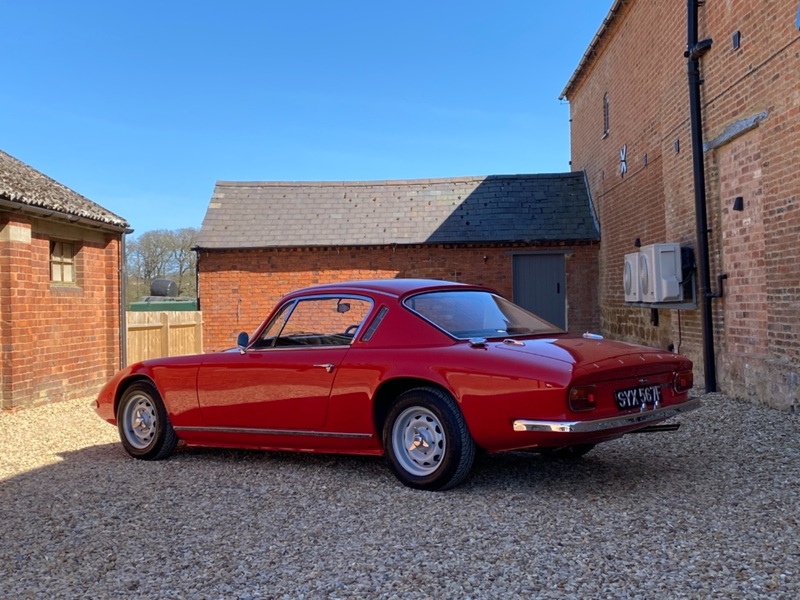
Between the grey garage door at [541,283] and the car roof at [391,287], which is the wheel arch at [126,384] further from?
the grey garage door at [541,283]

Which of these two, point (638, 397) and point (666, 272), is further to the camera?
point (666, 272)

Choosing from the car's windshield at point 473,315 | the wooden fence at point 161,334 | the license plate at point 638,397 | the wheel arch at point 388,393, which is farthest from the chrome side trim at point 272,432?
the wooden fence at point 161,334

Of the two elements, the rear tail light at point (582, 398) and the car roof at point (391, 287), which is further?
the car roof at point (391, 287)

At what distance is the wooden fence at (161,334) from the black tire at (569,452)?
899 centimetres

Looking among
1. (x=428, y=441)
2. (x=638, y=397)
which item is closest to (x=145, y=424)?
(x=428, y=441)

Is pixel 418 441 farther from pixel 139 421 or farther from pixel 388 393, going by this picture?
pixel 139 421

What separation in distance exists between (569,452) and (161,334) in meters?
10.1

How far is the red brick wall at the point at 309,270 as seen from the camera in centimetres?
1662

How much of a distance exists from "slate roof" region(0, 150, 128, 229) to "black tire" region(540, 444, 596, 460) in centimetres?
716

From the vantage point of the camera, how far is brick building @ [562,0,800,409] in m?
6.90

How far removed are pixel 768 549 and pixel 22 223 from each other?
9.27 metres

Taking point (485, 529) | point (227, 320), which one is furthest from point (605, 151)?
point (485, 529)

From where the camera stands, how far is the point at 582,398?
4.14m

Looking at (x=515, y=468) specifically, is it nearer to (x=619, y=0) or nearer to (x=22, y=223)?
(x=22, y=223)
